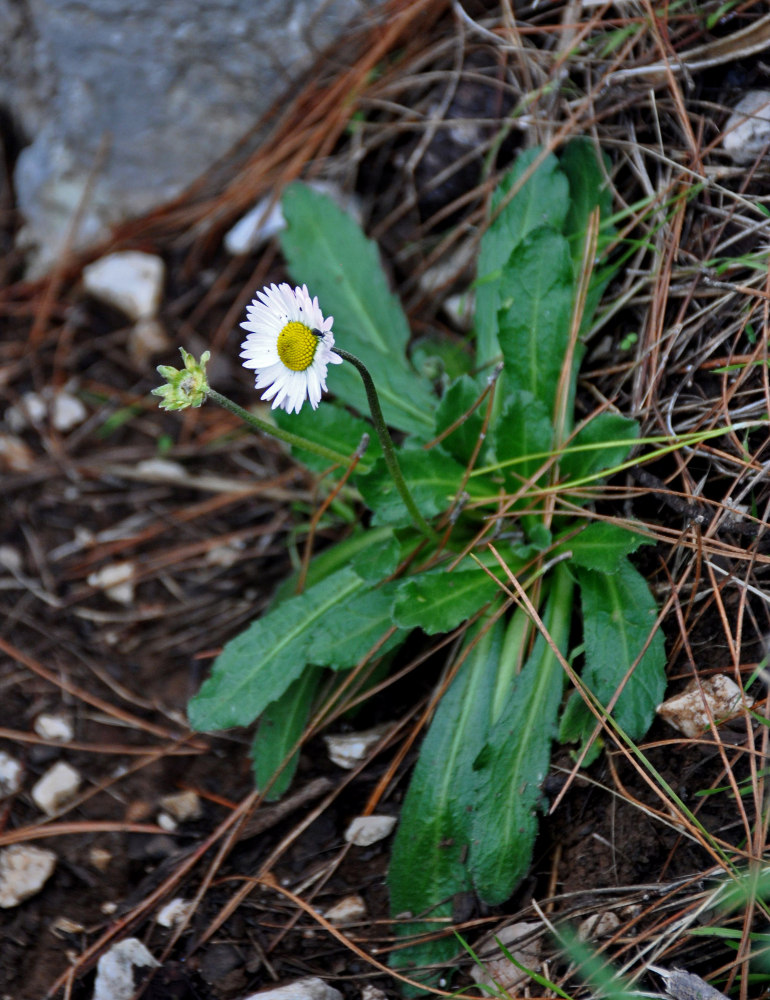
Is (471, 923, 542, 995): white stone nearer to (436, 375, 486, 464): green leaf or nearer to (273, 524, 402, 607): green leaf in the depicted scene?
(273, 524, 402, 607): green leaf

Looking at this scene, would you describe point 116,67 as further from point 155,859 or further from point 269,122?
point 155,859

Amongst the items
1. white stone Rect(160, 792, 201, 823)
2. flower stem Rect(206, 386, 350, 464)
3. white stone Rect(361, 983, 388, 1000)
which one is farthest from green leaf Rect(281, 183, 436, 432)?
white stone Rect(361, 983, 388, 1000)

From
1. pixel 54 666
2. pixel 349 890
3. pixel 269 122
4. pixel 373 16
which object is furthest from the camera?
pixel 269 122

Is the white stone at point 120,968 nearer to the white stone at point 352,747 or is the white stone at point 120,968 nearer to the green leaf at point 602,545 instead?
the white stone at point 352,747

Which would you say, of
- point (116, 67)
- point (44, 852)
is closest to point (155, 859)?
point (44, 852)

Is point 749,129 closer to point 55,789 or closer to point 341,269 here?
point 341,269

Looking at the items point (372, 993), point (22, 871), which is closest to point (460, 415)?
point (372, 993)
